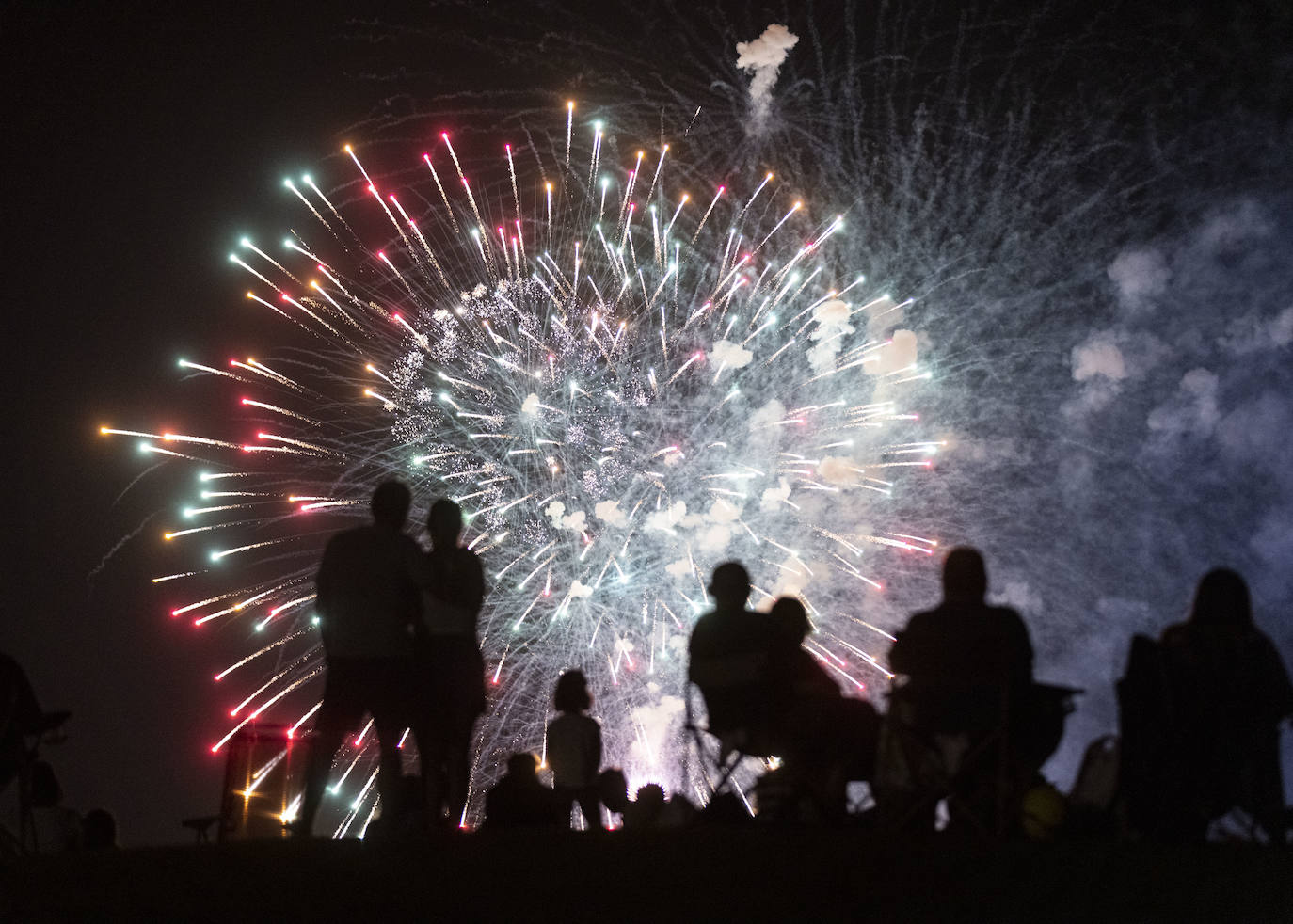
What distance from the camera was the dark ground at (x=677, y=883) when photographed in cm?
402

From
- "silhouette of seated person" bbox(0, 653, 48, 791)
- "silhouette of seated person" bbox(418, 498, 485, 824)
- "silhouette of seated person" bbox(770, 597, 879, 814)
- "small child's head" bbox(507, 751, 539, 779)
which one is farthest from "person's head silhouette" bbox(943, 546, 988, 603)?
"silhouette of seated person" bbox(0, 653, 48, 791)

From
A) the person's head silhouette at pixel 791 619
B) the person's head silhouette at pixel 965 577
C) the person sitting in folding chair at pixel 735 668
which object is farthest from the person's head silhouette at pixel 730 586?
the person's head silhouette at pixel 965 577

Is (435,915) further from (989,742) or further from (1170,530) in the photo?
(1170,530)

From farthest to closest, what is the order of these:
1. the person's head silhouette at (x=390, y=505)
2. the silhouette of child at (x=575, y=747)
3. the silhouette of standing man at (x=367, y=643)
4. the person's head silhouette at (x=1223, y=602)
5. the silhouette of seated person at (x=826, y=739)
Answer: the silhouette of child at (x=575, y=747), the silhouette of seated person at (x=826, y=739), the person's head silhouette at (x=390, y=505), the silhouette of standing man at (x=367, y=643), the person's head silhouette at (x=1223, y=602)

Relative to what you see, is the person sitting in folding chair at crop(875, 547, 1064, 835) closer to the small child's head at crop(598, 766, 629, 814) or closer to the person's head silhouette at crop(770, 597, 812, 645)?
the person's head silhouette at crop(770, 597, 812, 645)

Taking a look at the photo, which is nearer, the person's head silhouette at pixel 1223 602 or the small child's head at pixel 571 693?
the person's head silhouette at pixel 1223 602

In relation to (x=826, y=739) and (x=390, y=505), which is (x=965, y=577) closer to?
(x=826, y=739)

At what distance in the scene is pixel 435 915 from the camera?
12.8ft

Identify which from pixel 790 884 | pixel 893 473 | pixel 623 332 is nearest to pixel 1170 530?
pixel 893 473

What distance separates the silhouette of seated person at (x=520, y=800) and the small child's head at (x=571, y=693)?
15.3 inches

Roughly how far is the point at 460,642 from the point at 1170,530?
20.5 m

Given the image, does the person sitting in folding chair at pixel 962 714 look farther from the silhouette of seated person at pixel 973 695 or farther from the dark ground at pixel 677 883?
the dark ground at pixel 677 883

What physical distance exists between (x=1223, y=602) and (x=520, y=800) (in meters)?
3.53

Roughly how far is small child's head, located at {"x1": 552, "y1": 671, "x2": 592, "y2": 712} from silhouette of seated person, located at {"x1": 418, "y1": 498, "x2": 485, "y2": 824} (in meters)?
1.22
